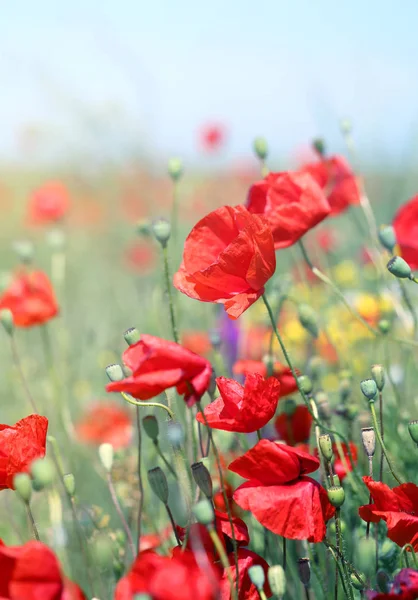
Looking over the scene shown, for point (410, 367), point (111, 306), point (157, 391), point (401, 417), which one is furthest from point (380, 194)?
point (157, 391)

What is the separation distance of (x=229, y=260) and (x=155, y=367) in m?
0.20

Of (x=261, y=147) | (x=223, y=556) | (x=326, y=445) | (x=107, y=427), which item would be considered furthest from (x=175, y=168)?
(x=107, y=427)

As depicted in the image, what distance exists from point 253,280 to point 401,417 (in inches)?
21.8

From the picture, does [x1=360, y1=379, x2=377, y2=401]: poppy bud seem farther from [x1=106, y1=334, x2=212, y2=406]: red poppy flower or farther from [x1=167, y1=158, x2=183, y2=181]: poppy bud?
[x1=167, y1=158, x2=183, y2=181]: poppy bud

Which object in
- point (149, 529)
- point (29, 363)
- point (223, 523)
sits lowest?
point (29, 363)

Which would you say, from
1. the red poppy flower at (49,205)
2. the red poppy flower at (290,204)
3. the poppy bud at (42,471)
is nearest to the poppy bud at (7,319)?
the red poppy flower at (290,204)

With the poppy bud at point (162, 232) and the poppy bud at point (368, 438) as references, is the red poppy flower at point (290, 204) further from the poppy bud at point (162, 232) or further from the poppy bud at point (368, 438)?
the poppy bud at point (368, 438)

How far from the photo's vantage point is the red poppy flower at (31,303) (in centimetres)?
150

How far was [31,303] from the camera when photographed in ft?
4.95

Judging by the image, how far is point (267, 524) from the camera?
2.47 feet

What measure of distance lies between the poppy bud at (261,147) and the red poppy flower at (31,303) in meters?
0.48

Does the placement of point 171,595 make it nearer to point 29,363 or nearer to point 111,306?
point 29,363

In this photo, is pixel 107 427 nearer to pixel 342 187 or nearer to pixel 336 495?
pixel 342 187

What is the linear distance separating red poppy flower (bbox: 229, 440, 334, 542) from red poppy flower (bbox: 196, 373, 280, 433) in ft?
0.14
